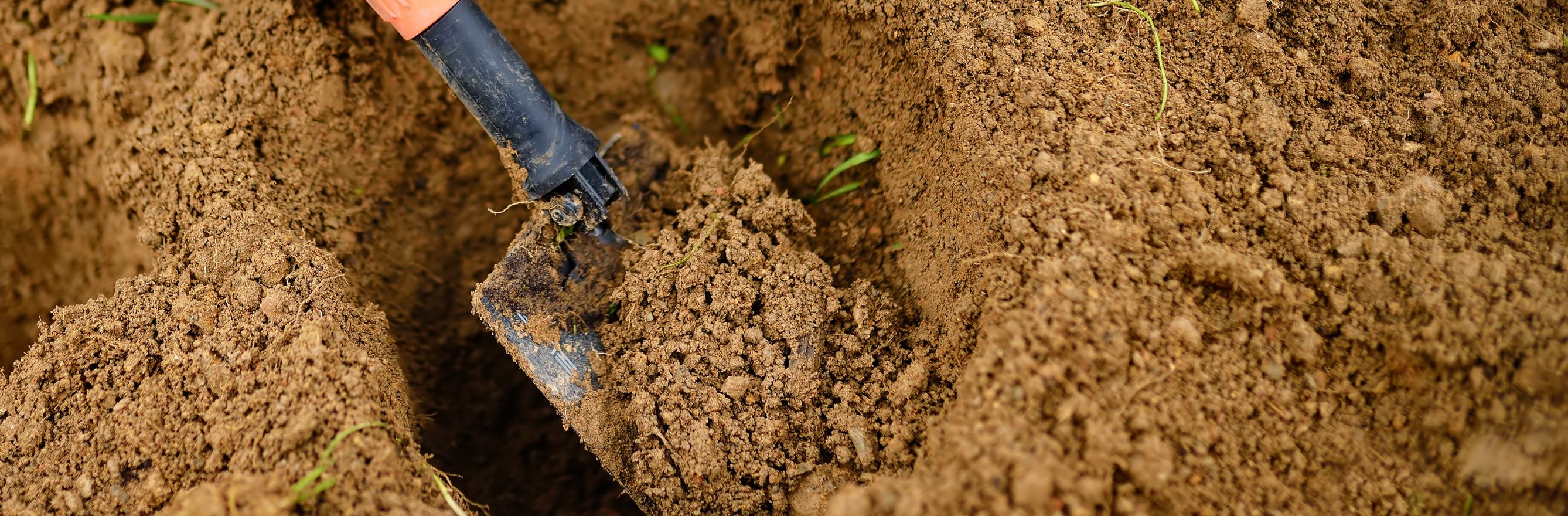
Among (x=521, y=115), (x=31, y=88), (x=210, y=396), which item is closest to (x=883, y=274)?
(x=521, y=115)

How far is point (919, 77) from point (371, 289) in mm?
1476

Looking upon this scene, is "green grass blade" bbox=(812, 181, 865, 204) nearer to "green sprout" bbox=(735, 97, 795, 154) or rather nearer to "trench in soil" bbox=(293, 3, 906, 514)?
"trench in soil" bbox=(293, 3, 906, 514)

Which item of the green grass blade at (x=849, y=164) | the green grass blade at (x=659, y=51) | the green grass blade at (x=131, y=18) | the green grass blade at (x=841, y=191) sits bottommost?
the green grass blade at (x=841, y=191)

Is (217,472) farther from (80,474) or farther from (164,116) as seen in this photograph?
(164,116)

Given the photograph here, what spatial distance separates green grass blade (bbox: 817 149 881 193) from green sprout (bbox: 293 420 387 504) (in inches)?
47.1

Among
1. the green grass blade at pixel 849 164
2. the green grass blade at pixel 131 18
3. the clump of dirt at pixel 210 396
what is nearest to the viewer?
the clump of dirt at pixel 210 396

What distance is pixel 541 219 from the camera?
5.75ft

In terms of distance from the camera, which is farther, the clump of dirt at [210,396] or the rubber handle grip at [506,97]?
the rubber handle grip at [506,97]

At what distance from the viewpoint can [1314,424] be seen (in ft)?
4.46

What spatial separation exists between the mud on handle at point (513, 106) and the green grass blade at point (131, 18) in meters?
1.04

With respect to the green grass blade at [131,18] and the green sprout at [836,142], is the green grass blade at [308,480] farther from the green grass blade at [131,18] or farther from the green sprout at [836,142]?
the green grass blade at [131,18]

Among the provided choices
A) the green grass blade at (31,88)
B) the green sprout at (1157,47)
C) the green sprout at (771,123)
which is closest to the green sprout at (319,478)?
the green sprout at (771,123)

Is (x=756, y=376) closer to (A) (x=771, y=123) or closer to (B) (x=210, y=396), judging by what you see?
(A) (x=771, y=123)

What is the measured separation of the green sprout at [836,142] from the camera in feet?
6.33
